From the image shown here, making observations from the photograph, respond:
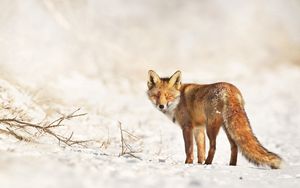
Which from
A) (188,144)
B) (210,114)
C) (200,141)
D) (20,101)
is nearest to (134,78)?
(20,101)

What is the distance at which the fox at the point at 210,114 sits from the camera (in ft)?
20.4

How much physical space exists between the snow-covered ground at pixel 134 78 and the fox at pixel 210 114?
270 millimetres

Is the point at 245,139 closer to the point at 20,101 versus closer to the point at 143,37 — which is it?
the point at 20,101

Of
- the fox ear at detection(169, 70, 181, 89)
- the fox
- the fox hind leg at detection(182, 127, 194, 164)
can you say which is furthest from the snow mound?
the fox hind leg at detection(182, 127, 194, 164)

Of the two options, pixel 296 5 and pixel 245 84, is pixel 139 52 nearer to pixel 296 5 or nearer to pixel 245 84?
pixel 245 84

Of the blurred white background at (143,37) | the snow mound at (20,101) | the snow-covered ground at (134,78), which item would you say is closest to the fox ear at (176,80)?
the snow-covered ground at (134,78)

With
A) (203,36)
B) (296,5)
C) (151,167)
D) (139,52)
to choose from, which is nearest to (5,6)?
(139,52)

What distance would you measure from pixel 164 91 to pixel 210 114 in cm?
108

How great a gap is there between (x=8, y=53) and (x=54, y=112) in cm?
405

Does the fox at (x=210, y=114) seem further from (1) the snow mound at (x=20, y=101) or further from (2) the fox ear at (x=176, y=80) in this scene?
(1) the snow mound at (x=20, y=101)

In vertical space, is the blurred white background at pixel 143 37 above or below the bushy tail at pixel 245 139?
above

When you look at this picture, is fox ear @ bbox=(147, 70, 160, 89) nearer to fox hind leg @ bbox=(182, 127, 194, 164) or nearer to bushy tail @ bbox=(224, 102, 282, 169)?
fox hind leg @ bbox=(182, 127, 194, 164)

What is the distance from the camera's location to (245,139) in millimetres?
6305

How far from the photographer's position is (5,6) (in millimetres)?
15062
